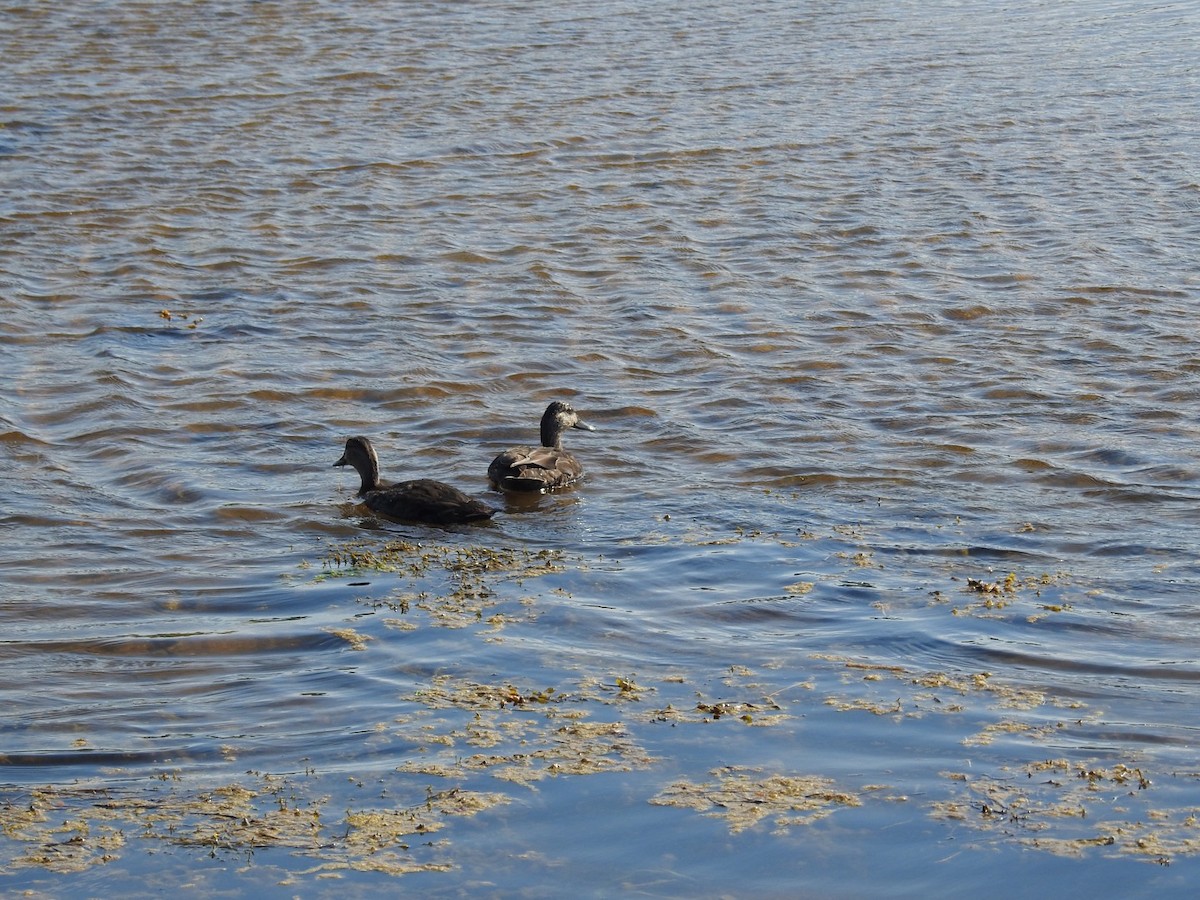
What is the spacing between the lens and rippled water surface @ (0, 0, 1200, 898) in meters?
5.41

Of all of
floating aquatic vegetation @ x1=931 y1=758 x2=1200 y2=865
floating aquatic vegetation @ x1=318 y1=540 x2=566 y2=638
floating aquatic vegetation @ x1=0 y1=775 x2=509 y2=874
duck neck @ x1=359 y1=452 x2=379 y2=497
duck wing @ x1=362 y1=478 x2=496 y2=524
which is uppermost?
duck neck @ x1=359 y1=452 x2=379 y2=497

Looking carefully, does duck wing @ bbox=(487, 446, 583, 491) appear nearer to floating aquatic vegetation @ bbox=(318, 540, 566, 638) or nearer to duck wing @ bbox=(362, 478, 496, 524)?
duck wing @ bbox=(362, 478, 496, 524)

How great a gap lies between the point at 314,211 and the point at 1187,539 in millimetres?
9303

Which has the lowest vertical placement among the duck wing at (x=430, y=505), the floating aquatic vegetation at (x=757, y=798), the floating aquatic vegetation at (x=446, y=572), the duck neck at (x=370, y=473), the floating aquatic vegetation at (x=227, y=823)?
the floating aquatic vegetation at (x=757, y=798)

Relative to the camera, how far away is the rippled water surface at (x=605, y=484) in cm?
541

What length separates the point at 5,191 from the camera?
50.7 ft

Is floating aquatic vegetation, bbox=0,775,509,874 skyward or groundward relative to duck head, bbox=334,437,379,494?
groundward

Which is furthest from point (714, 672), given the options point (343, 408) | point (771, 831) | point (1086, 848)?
point (343, 408)

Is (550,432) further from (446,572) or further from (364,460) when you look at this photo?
(446,572)

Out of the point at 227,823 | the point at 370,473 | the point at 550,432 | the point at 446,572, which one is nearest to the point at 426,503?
the point at 370,473

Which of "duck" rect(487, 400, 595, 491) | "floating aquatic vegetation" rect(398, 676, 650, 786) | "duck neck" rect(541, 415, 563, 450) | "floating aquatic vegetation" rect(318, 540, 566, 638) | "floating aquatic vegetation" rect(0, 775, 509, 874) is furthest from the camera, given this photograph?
"duck neck" rect(541, 415, 563, 450)

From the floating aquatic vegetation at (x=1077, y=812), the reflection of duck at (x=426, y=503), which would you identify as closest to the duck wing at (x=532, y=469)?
the reflection of duck at (x=426, y=503)

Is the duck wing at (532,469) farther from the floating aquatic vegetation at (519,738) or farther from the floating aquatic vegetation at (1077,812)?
the floating aquatic vegetation at (1077,812)

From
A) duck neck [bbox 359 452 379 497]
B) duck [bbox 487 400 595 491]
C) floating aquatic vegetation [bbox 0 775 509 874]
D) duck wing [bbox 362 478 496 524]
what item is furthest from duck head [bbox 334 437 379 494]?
floating aquatic vegetation [bbox 0 775 509 874]
